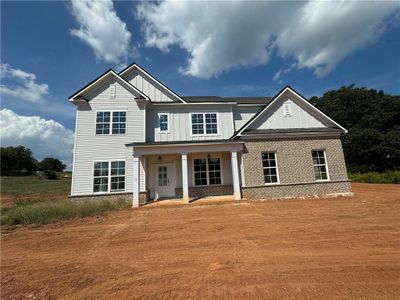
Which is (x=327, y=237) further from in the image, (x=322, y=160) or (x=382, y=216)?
(x=322, y=160)

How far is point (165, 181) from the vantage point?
15.2 meters

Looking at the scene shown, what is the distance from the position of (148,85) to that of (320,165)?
43.7 ft

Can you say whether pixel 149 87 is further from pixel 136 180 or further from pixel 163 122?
pixel 136 180

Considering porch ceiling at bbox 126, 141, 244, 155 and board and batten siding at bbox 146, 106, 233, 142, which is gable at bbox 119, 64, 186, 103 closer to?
board and batten siding at bbox 146, 106, 233, 142

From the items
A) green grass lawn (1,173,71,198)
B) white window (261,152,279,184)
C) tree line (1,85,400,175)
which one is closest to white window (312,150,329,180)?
white window (261,152,279,184)

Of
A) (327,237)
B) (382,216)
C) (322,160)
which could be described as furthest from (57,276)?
(322,160)

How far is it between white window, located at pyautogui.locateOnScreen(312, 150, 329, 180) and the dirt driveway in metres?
5.36

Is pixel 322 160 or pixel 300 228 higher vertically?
pixel 322 160

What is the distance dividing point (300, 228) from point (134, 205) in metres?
9.14

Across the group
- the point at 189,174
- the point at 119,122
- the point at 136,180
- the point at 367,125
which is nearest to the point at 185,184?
the point at 189,174

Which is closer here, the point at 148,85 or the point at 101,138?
the point at 101,138

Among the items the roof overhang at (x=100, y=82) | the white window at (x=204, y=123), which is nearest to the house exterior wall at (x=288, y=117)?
the white window at (x=204, y=123)

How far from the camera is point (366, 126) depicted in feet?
123

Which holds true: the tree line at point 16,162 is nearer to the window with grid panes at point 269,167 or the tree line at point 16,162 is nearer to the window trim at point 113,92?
the window trim at point 113,92
